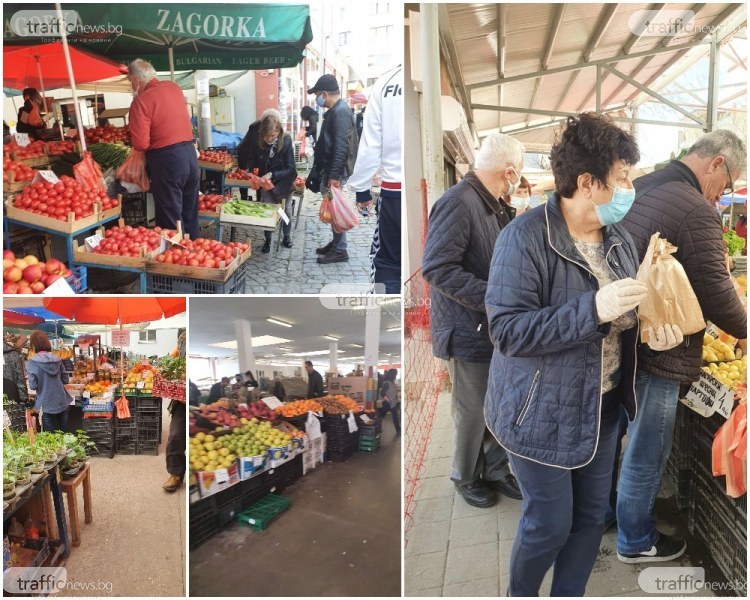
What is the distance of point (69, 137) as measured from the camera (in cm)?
412

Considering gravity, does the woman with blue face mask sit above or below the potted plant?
Answer: above

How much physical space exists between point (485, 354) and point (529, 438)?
32.0 inches

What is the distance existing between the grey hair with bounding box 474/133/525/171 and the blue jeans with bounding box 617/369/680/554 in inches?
37.6

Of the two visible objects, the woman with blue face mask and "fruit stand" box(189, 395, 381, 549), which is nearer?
the woman with blue face mask

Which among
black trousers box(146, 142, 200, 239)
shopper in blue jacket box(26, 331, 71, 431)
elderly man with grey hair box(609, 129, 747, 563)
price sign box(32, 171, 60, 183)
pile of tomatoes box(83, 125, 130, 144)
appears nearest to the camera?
elderly man with grey hair box(609, 129, 747, 563)

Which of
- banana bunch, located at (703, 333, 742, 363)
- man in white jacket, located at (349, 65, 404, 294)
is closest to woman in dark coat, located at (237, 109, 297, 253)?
man in white jacket, located at (349, 65, 404, 294)

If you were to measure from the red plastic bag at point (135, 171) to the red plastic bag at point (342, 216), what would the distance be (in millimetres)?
988

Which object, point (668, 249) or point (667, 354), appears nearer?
point (668, 249)

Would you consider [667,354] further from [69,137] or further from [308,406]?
[69,137]

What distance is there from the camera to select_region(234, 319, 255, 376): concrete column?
2350 mm

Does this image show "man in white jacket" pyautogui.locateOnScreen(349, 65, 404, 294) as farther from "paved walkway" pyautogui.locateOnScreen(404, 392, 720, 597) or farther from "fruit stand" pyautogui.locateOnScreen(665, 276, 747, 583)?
"fruit stand" pyautogui.locateOnScreen(665, 276, 747, 583)

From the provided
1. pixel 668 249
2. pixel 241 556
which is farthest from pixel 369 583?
pixel 668 249

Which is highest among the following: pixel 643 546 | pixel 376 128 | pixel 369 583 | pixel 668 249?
pixel 376 128

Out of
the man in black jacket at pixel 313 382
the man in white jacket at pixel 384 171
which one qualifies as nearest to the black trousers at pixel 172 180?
the man in white jacket at pixel 384 171
